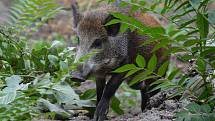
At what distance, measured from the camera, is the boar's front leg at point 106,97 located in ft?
15.3

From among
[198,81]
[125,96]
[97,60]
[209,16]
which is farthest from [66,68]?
[125,96]

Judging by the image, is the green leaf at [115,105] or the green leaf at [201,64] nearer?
the green leaf at [201,64]

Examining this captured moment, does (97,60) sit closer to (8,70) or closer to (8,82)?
(8,70)

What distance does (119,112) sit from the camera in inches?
203

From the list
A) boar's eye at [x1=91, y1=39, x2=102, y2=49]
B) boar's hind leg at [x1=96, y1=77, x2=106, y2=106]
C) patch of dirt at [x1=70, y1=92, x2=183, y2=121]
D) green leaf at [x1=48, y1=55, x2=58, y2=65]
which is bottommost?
patch of dirt at [x1=70, y1=92, x2=183, y2=121]

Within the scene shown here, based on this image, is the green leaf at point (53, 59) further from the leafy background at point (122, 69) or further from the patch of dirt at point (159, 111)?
the patch of dirt at point (159, 111)

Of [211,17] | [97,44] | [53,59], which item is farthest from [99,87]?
[211,17]

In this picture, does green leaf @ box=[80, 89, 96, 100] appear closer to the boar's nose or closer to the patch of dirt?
the patch of dirt

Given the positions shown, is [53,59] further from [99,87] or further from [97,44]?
[99,87]

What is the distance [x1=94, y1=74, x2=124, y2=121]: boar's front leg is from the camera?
15.3 ft

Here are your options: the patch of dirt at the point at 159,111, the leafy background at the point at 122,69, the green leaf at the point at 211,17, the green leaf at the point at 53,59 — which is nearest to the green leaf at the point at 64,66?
the leafy background at the point at 122,69

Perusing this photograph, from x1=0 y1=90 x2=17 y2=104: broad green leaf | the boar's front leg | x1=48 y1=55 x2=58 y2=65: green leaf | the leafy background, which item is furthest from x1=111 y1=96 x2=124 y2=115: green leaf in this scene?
x1=0 y1=90 x2=17 y2=104: broad green leaf

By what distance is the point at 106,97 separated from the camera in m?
4.73

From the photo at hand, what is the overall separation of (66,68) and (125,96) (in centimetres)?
270
